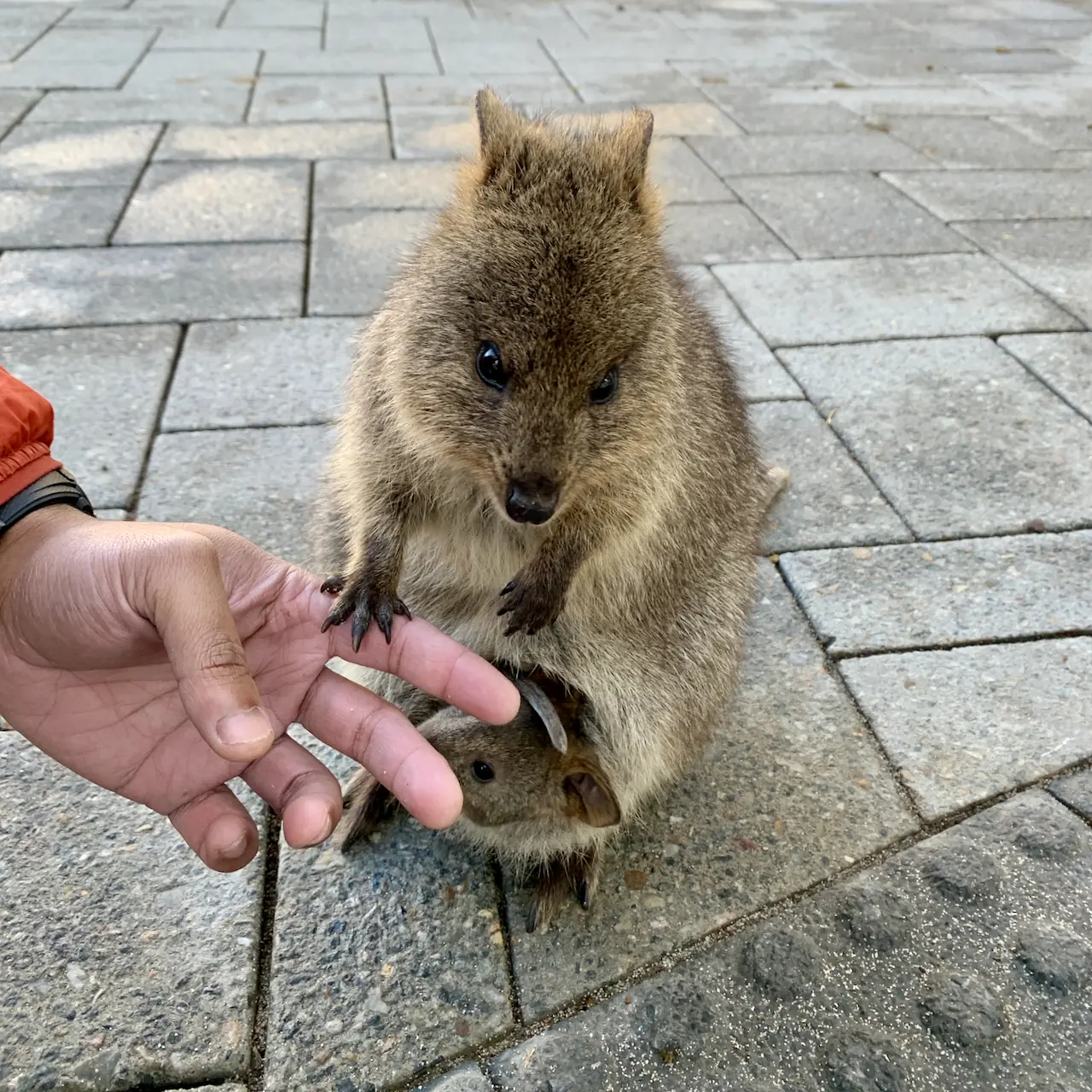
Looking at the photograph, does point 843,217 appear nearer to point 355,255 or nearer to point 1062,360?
point 1062,360

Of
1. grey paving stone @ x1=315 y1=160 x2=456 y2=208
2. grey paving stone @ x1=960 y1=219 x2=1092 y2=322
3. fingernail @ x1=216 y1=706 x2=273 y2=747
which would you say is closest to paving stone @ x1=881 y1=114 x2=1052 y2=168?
grey paving stone @ x1=960 y1=219 x2=1092 y2=322

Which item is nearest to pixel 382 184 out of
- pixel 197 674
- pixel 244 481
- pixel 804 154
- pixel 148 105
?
pixel 148 105

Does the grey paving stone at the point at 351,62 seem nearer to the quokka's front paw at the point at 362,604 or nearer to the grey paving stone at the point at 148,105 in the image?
the grey paving stone at the point at 148,105

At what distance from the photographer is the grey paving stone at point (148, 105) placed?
7219 mm

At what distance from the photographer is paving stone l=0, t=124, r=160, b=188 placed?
6.23 meters

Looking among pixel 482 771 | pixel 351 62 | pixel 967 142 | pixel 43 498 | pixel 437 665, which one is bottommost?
pixel 351 62

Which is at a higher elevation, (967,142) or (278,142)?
(967,142)

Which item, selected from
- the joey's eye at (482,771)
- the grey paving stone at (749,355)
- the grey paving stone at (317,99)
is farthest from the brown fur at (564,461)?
the grey paving stone at (317,99)

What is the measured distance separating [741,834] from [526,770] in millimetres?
626

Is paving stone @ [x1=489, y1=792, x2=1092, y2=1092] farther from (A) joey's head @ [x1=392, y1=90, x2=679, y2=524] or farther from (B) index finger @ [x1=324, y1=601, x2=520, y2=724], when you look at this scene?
(A) joey's head @ [x1=392, y1=90, x2=679, y2=524]

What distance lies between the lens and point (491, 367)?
221 centimetres

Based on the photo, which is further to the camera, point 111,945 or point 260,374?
point 260,374

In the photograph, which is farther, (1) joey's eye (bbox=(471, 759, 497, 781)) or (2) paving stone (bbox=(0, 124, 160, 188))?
(2) paving stone (bbox=(0, 124, 160, 188))

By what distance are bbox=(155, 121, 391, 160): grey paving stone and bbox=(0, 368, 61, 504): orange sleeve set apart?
4.91 meters
